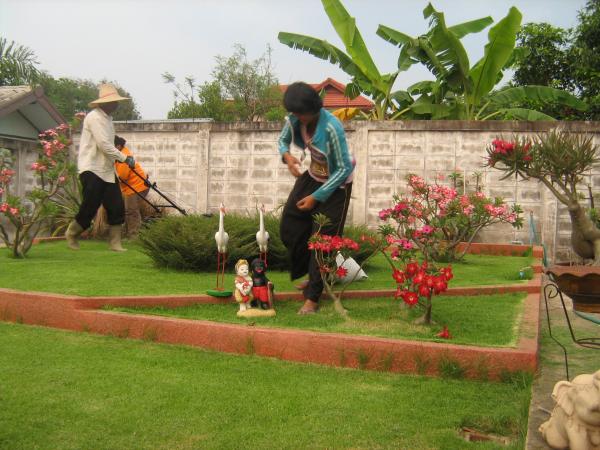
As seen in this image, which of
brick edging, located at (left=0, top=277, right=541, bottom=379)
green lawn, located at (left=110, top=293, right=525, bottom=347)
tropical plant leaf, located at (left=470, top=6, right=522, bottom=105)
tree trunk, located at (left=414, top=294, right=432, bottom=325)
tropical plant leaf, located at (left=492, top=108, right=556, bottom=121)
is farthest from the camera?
tropical plant leaf, located at (left=492, top=108, right=556, bottom=121)

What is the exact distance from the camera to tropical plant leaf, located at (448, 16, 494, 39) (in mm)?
13500

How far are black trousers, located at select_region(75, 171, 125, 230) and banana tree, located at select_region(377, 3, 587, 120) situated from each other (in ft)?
23.6

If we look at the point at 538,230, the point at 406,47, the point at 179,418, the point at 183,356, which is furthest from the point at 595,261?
the point at 406,47

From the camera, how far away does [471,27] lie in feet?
44.4

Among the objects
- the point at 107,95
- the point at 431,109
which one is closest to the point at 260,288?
the point at 107,95

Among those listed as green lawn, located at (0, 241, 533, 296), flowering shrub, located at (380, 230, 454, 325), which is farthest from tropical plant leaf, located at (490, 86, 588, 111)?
flowering shrub, located at (380, 230, 454, 325)

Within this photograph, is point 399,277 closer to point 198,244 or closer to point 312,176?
point 312,176

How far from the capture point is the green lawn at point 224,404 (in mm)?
2879

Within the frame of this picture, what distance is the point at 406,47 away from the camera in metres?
13.6

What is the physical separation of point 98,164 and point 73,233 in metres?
0.93

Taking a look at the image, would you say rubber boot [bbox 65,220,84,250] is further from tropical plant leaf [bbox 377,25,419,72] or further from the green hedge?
tropical plant leaf [bbox 377,25,419,72]

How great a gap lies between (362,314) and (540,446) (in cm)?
229

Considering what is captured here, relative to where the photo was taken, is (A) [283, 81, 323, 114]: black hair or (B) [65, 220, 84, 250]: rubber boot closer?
(A) [283, 81, 323, 114]: black hair

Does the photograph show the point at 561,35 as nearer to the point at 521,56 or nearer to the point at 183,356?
the point at 521,56
